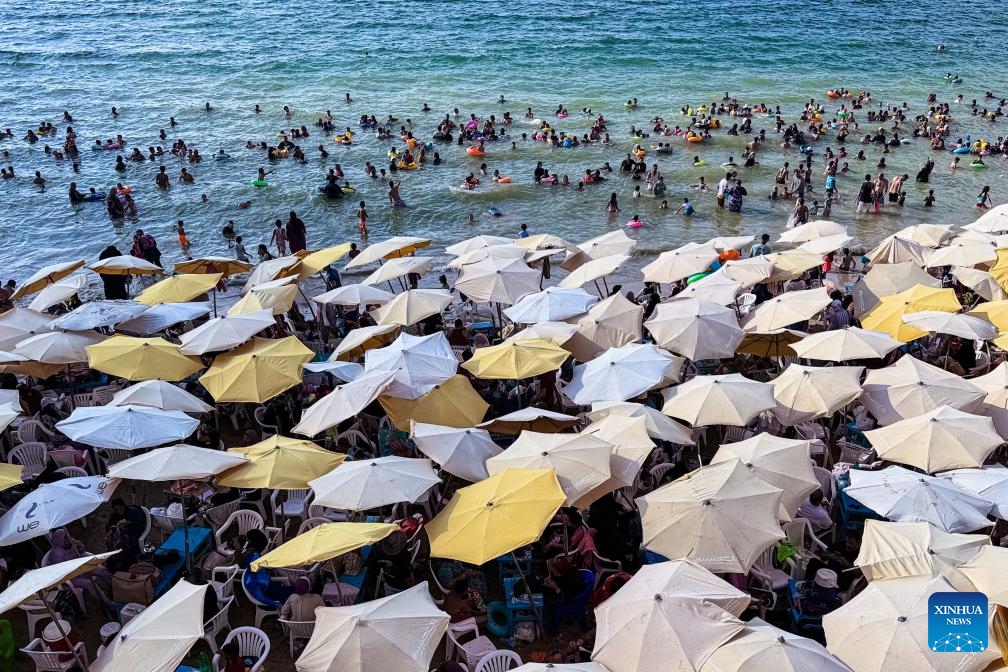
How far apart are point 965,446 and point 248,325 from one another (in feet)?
30.9

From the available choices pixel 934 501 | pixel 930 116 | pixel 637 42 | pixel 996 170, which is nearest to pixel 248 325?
pixel 934 501

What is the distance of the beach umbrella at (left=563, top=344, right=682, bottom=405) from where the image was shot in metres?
9.81

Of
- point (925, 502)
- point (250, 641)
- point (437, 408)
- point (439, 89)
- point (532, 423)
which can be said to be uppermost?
point (439, 89)

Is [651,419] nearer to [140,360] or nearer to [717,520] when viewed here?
[717,520]

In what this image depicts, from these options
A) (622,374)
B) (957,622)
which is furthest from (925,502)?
(622,374)

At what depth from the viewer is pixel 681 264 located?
14.1 metres

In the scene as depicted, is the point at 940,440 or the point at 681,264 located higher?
the point at 681,264

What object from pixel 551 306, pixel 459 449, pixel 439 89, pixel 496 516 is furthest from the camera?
pixel 439 89

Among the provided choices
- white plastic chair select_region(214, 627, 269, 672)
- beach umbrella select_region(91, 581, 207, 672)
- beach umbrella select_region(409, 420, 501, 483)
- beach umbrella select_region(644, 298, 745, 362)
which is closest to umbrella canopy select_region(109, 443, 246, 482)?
white plastic chair select_region(214, 627, 269, 672)

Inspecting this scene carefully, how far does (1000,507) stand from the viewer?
7.48 metres

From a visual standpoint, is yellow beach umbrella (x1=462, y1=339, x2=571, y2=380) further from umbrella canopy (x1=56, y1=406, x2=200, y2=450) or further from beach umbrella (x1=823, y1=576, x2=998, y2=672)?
beach umbrella (x1=823, y1=576, x2=998, y2=672)

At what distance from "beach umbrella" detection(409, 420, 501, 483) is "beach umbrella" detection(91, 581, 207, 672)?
2917 mm

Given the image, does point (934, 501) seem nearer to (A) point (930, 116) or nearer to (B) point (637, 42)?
(A) point (930, 116)

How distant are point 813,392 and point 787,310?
2526mm
